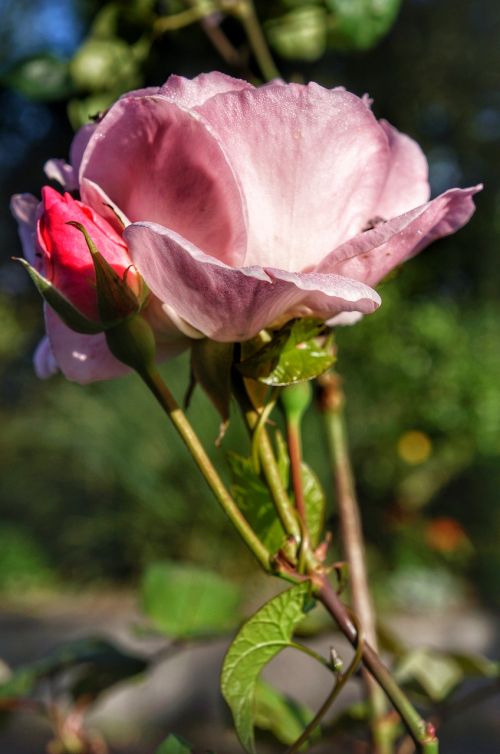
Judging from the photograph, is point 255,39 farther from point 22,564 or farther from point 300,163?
point 22,564

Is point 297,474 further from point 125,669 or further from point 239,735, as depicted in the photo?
point 125,669

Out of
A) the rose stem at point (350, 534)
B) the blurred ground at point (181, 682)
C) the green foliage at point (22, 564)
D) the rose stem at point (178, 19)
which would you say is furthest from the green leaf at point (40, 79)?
the green foliage at point (22, 564)

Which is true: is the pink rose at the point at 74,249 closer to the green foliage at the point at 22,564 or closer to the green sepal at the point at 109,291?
the green sepal at the point at 109,291

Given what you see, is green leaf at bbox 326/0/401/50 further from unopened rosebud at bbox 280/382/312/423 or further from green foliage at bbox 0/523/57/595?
green foliage at bbox 0/523/57/595

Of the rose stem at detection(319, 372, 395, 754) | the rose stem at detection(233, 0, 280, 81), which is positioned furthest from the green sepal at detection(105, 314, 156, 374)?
the rose stem at detection(233, 0, 280, 81)

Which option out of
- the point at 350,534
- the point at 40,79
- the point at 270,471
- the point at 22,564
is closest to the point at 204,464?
the point at 270,471

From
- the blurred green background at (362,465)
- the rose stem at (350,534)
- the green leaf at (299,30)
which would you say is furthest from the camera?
the blurred green background at (362,465)
